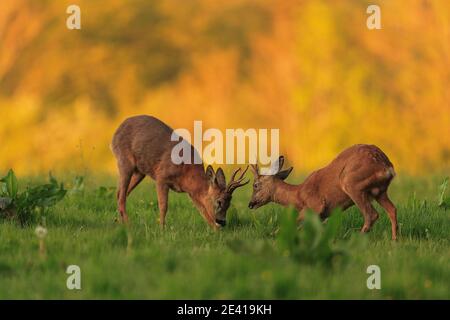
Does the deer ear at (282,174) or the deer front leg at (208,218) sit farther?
the deer ear at (282,174)

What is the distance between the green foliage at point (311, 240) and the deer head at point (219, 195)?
7.73 ft

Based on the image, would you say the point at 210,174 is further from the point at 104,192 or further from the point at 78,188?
the point at 78,188

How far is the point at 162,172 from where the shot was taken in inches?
405

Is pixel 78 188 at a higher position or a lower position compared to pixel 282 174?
lower

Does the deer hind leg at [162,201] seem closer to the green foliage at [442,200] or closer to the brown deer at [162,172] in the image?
the brown deer at [162,172]

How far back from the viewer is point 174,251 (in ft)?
25.3

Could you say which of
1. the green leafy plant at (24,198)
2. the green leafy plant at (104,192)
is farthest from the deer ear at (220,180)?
the green leafy plant at (104,192)

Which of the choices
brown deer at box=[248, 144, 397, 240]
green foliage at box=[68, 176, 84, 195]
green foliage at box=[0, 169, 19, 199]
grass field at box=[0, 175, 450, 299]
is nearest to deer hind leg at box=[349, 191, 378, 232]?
brown deer at box=[248, 144, 397, 240]

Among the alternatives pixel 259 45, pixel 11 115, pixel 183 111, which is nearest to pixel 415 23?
pixel 259 45

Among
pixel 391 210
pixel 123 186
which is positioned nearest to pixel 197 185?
pixel 123 186

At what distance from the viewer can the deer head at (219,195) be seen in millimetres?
9609

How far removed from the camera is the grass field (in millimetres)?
6441

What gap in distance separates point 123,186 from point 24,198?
1631 mm

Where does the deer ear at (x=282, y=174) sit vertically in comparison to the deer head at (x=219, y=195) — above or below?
above
